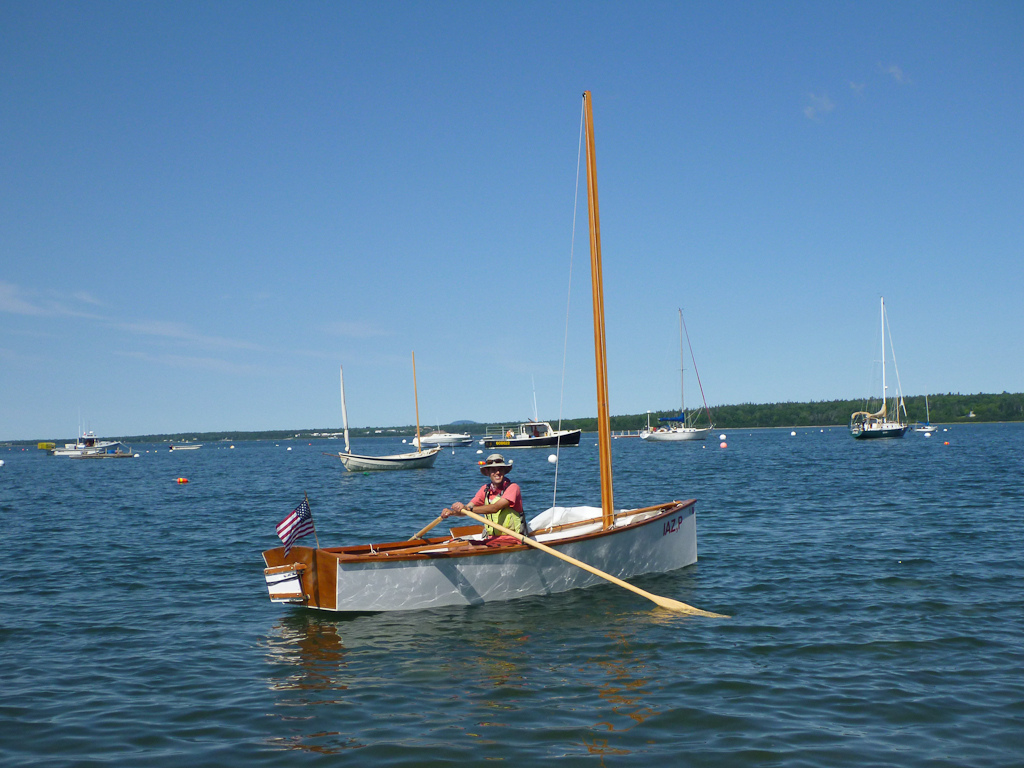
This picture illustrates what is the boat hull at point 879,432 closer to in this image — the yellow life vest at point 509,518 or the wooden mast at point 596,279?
the wooden mast at point 596,279

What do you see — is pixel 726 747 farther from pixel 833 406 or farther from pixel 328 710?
pixel 833 406

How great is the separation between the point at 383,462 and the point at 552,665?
Result: 151 ft

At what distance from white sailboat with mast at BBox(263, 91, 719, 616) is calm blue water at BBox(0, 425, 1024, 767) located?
14.2 inches

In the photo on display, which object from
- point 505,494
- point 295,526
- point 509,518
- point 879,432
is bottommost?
point 879,432

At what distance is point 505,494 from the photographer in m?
12.6

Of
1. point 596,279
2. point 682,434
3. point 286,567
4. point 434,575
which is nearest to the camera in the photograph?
point 286,567

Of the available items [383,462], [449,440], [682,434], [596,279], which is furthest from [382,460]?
[449,440]

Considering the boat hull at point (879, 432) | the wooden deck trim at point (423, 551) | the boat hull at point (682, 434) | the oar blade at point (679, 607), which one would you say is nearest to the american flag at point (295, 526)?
the wooden deck trim at point (423, 551)

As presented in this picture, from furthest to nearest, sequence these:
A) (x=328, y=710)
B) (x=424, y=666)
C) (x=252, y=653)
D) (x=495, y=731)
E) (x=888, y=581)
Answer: (x=888, y=581) < (x=252, y=653) < (x=424, y=666) < (x=328, y=710) < (x=495, y=731)

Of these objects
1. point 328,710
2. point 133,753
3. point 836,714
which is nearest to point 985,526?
point 836,714

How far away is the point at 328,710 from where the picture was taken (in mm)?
7754

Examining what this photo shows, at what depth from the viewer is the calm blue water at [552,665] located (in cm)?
680

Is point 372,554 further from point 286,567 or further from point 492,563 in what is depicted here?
point 492,563

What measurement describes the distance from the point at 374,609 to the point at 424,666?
246 centimetres
